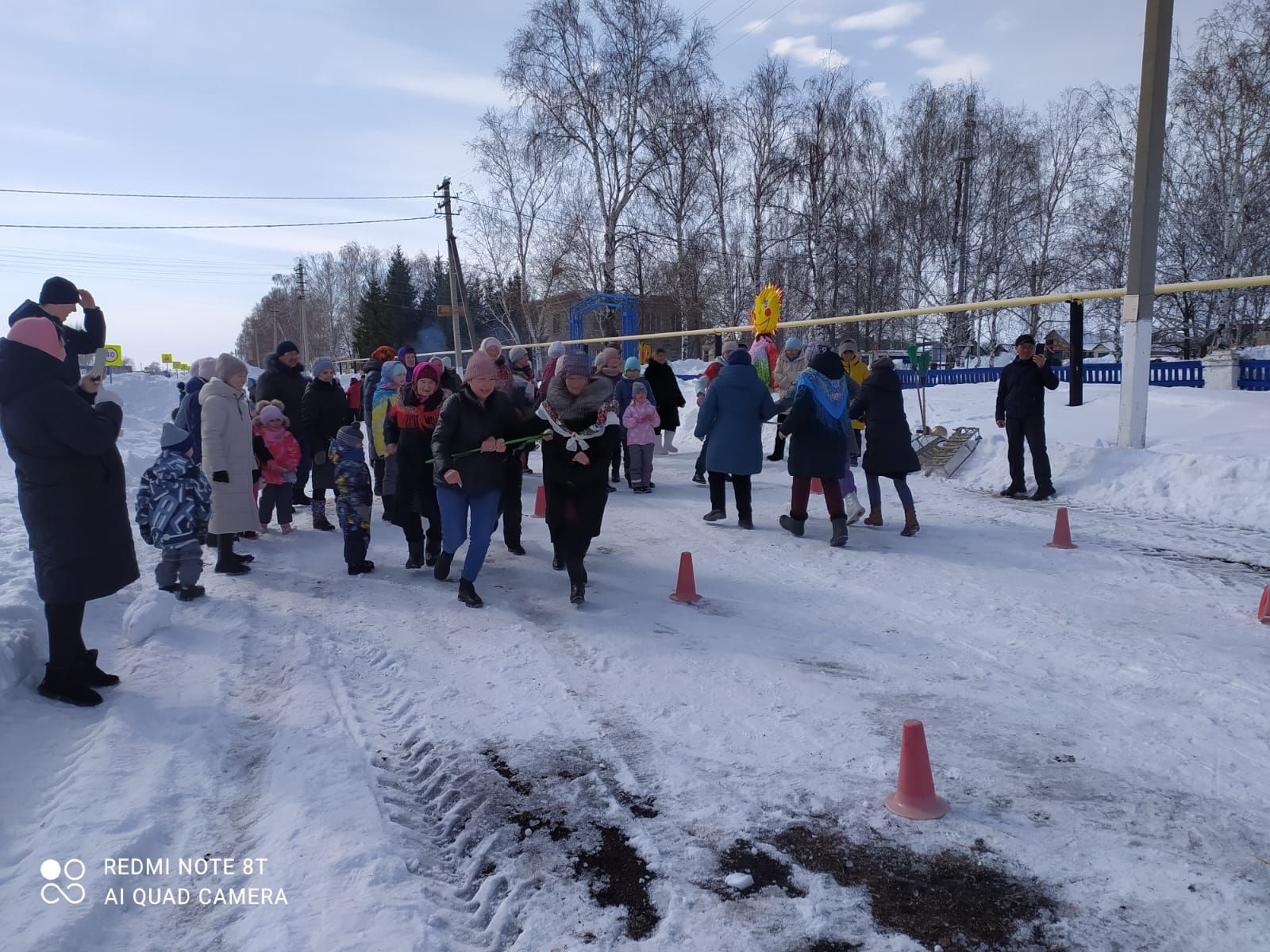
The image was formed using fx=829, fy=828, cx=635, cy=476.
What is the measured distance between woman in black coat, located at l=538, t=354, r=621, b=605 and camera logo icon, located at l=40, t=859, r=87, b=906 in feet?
11.7

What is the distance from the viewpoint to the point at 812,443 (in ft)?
25.8

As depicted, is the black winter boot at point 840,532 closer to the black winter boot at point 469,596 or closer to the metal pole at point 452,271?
the black winter boot at point 469,596

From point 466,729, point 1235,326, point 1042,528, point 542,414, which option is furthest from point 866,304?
point 466,729

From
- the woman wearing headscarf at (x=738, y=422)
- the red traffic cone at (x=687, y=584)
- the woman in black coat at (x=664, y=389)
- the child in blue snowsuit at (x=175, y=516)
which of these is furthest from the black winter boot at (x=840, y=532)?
the child in blue snowsuit at (x=175, y=516)

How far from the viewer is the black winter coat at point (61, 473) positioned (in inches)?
163

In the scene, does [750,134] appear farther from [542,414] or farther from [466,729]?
[466,729]

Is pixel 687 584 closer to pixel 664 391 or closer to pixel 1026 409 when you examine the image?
pixel 1026 409

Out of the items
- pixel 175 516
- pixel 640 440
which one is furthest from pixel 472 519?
pixel 640 440

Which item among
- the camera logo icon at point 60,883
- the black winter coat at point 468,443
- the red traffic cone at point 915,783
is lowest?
the camera logo icon at point 60,883

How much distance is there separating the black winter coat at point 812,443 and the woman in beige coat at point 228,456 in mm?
5008

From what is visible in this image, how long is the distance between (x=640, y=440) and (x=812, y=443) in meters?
3.53

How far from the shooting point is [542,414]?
628 centimetres

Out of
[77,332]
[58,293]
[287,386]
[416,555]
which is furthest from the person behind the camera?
[287,386]

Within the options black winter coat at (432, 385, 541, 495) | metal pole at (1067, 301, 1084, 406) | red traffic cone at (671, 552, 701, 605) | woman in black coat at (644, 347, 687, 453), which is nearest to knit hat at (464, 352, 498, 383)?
black winter coat at (432, 385, 541, 495)
